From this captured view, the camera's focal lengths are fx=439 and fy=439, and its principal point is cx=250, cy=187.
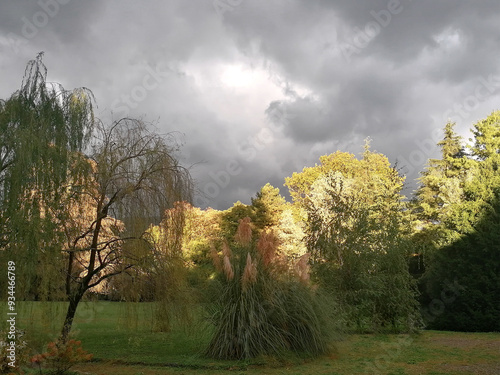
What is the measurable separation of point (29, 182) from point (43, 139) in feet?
2.61

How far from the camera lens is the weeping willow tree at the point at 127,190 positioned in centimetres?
936

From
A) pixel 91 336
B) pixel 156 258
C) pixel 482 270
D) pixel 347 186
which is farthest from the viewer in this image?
pixel 347 186

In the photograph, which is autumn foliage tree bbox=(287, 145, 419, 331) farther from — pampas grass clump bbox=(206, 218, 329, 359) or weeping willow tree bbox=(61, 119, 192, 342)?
weeping willow tree bbox=(61, 119, 192, 342)

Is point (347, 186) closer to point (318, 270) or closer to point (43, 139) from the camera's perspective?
point (318, 270)

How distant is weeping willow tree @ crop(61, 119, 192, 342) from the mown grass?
1026 mm

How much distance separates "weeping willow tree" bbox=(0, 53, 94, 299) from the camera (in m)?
6.97

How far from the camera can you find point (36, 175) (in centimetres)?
725

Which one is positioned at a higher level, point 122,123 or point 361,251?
point 122,123

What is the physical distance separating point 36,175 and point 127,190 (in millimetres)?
2203

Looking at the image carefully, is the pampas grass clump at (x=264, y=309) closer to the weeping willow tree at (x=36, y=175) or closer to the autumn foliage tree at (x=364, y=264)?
the weeping willow tree at (x=36, y=175)

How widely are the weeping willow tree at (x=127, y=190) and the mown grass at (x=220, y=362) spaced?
1026 millimetres

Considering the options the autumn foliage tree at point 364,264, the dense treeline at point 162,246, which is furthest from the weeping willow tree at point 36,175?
the autumn foliage tree at point 364,264

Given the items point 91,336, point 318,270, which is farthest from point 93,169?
point 318,270

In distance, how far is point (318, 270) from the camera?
581 inches
